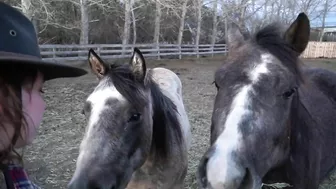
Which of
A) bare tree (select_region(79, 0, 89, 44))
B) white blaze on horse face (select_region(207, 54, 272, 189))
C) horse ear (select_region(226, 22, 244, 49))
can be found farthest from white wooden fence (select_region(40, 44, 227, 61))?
white blaze on horse face (select_region(207, 54, 272, 189))

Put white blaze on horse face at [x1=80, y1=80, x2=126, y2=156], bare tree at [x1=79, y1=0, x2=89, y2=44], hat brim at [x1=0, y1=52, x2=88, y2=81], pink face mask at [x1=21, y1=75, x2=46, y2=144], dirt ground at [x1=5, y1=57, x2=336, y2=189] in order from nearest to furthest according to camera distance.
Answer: hat brim at [x1=0, y1=52, x2=88, y2=81] < pink face mask at [x1=21, y1=75, x2=46, y2=144] < white blaze on horse face at [x1=80, y1=80, x2=126, y2=156] < dirt ground at [x1=5, y1=57, x2=336, y2=189] < bare tree at [x1=79, y1=0, x2=89, y2=44]

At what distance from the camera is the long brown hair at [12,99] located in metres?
1.27

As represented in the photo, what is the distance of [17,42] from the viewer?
49.3 inches

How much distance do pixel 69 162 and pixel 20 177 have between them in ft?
12.2

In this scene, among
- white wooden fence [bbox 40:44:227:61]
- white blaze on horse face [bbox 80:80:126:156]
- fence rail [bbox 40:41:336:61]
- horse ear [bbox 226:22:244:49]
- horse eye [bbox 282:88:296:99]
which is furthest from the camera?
fence rail [bbox 40:41:336:61]

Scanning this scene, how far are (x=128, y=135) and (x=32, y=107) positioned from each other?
134cm

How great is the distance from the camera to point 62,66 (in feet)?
4.97

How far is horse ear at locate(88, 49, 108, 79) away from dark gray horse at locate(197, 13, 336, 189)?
1075mm

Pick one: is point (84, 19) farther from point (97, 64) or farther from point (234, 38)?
point (234, 38)

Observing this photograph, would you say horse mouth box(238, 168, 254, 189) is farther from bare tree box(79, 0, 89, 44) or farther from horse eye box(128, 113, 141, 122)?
bare tree box(79, 0, 89, 44)

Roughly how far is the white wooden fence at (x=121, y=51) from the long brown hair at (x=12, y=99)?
13.2m

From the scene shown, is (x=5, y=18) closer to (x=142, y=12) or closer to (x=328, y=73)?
(x=328, y=73)

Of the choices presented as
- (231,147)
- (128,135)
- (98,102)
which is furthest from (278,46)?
(98,102)

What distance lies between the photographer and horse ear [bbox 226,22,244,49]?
2.67 m
